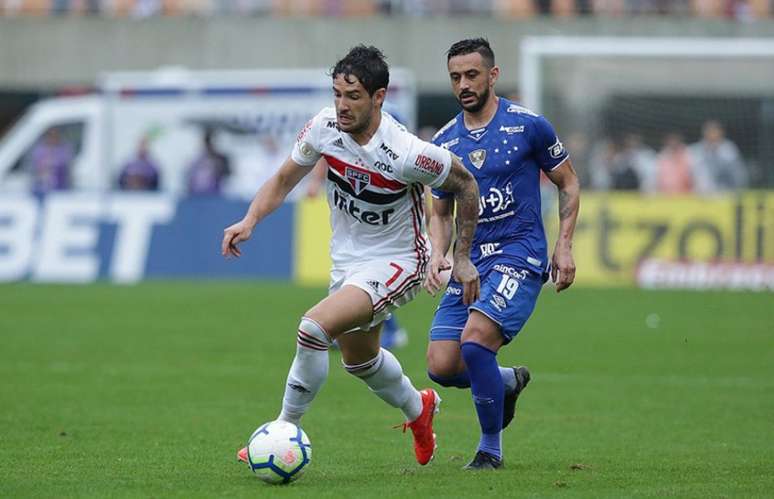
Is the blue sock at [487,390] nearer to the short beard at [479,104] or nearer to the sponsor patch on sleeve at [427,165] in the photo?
the sponsor patch on sleeve at [427,165]

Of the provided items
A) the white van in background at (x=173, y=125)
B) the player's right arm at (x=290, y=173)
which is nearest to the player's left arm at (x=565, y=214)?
the player's right arm at (x=290, y=173)

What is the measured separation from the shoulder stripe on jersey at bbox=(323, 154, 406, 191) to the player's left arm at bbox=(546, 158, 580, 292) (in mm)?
1066

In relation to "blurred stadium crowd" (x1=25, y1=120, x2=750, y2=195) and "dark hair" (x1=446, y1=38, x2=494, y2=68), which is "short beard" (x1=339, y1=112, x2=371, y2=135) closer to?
"dark hair" (x1=446, y1=38, x2=494, y2=68)

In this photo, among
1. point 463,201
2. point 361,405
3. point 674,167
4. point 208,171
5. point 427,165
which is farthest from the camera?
point 208,171

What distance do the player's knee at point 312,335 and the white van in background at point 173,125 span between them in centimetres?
1882

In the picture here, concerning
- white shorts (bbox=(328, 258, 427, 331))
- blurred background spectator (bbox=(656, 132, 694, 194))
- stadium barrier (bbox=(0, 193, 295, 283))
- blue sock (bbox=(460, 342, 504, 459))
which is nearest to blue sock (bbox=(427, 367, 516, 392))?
blue sock (bbox=(460, 342, 504, 459))

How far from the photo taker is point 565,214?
30.1 feet

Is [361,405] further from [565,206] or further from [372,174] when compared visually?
[372,174]

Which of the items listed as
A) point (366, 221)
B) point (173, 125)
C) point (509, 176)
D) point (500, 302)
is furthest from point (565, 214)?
point (173, 125)

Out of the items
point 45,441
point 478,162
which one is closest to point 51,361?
point 45,441

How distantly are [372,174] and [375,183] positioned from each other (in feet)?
0.20

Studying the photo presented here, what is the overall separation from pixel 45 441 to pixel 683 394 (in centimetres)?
562

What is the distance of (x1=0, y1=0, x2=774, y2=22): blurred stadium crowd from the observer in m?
32.7

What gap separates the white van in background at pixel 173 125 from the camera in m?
27.2
